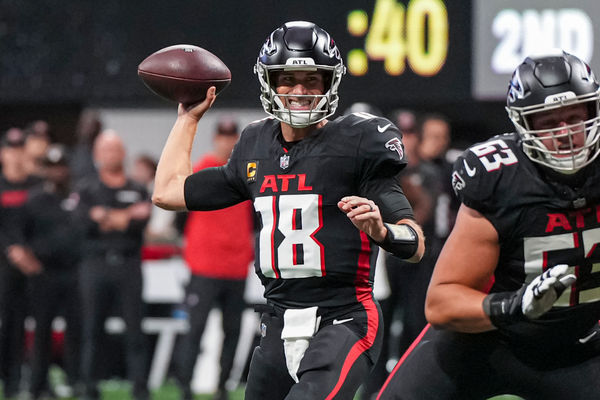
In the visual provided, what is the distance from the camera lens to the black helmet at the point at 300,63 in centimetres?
360

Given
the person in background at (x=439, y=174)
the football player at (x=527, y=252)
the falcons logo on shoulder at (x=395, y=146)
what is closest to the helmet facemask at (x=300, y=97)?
the falcons logo on shoulder at (x=395, y=146)

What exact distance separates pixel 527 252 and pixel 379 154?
0.64 m

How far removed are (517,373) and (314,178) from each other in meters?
0.87


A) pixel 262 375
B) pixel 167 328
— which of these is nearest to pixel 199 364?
pixel 167 328

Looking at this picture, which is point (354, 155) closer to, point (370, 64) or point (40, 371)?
point (40, 371)

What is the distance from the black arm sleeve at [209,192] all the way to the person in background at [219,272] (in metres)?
2.67

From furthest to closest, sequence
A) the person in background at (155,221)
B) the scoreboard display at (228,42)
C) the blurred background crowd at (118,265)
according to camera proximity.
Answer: the scoreboard display at (228,42) → the person in background at (155,221) → the blurred background crowd at (118,265)

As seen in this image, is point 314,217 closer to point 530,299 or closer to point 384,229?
point 384,229

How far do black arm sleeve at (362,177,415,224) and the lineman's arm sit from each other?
1.02 ft

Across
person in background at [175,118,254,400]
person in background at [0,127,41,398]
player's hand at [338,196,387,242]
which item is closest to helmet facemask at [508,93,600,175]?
player's hand at [338,196,387,242]

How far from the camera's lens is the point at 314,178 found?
3.56 metres

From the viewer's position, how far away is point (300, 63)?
3604 millimetres

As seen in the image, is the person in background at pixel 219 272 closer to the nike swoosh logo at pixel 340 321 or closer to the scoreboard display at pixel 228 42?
the scoreboard display at pixel 228 42

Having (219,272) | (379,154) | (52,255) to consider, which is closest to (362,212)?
(379,154)
